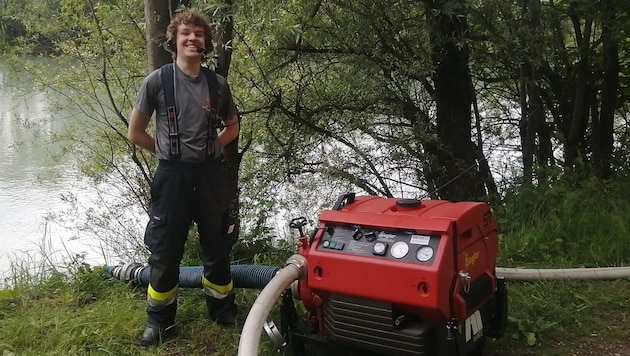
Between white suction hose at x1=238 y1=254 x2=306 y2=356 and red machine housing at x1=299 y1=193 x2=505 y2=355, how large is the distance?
0.21 ft

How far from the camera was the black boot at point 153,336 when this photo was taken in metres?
2.71

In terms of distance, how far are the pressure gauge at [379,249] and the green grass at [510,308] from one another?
2.38 feet

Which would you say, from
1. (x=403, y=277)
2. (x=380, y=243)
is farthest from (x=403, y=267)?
(x=380, y=243)

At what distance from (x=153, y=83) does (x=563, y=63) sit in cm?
403

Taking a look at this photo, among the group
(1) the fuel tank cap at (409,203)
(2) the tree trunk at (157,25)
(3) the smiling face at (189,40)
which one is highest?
(2) the tree trunk at (157,25)

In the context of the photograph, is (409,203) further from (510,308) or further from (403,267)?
(510,308)

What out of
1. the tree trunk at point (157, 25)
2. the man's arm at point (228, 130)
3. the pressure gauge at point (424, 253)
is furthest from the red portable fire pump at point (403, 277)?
the tree trunk at point (157, 25)

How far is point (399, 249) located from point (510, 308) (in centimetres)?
122

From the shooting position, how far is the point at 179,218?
265 cm

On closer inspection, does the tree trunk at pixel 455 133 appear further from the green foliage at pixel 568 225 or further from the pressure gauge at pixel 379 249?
the pressure gauge at pixel 379 249

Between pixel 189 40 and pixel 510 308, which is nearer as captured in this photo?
pixel 189 40

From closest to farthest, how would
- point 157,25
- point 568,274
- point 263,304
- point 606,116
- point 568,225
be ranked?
point 263,304 < point 568,274 < point 157,25 < point 568,225 < point 606,116

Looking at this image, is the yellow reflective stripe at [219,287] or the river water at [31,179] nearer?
the yellow reflective stripe at [219,287]

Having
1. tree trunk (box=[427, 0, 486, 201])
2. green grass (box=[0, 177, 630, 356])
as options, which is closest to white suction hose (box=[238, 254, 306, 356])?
green grass (box=[0, 177, 630, 356])
